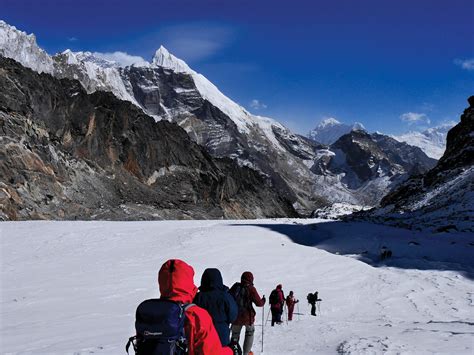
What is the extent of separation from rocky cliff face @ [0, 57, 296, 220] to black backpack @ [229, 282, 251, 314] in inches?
2221

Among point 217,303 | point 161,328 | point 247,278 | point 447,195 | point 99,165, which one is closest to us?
point 161,328

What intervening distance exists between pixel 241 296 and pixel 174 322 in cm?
465

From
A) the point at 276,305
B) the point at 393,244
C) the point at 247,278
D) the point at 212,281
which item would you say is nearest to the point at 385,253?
the point at 393,244

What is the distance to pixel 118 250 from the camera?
24734 mm

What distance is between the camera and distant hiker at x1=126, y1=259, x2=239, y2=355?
377 cm

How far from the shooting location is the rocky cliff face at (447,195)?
42406 mm

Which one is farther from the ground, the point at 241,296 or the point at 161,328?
the point at 161,328

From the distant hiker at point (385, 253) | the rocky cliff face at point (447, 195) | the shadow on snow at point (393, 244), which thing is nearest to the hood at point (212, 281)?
the shadow on snow at point (393, 244)

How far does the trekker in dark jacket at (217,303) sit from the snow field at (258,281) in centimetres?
419

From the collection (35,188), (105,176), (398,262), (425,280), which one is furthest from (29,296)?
(105,176)

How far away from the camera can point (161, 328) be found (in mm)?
3773

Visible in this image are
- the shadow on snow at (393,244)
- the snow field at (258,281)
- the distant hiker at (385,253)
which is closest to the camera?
the snow field at (258,281)

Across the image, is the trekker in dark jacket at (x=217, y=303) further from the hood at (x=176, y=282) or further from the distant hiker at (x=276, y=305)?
the distant hiker at (x=276, y=305)

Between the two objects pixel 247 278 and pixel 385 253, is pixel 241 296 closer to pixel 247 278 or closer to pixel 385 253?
pixel 247 278
